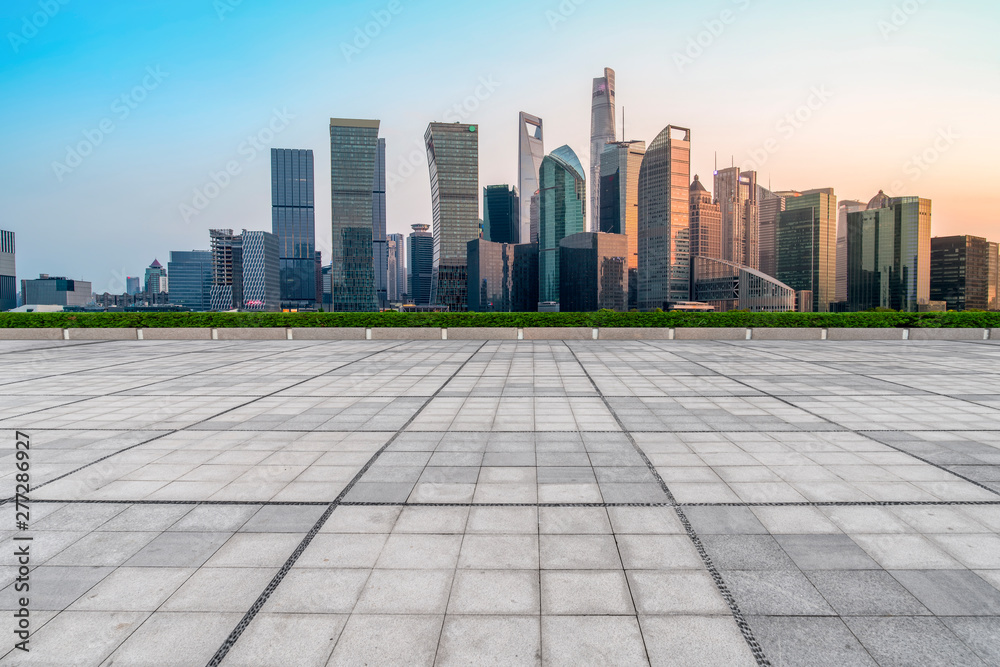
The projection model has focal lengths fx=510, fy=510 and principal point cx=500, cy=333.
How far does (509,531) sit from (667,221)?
19391 centimetres

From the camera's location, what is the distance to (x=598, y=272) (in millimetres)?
170875

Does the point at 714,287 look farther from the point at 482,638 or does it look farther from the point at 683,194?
the point at 482,638

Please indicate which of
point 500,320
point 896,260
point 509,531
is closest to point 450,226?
point 896,260

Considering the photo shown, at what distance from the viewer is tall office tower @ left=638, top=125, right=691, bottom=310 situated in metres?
183

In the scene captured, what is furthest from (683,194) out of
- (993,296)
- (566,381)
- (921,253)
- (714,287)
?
(566,381)

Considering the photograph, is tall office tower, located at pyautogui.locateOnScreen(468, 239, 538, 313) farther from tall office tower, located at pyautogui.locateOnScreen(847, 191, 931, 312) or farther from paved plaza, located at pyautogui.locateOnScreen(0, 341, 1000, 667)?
paved plaza, located at pyautogui.locateOnScreen(0, 341, 1000, 667)

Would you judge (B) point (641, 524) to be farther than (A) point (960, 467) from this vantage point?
No

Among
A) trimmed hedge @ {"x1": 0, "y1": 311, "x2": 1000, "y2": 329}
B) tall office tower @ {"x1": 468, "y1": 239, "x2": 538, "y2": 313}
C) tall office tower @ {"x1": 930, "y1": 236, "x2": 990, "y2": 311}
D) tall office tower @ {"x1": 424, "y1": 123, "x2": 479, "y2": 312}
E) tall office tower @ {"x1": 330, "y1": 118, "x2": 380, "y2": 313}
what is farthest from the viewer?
tall office tower @ {"x1": 424, "y1": 123, "x2": 479, "y2": 312}

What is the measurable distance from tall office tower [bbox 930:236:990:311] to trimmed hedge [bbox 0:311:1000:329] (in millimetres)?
207052

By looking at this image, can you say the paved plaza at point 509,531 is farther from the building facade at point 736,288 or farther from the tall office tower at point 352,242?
the tall office tower at point 352,242

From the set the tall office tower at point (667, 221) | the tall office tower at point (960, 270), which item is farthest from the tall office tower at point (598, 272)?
the tall office tower at point (960, 270)

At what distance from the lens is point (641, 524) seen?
4887mm

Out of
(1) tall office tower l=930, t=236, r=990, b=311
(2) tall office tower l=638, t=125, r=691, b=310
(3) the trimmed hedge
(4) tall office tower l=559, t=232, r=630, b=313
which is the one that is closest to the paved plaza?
(3) the trimmed hedge

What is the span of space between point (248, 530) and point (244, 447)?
2.95 m
